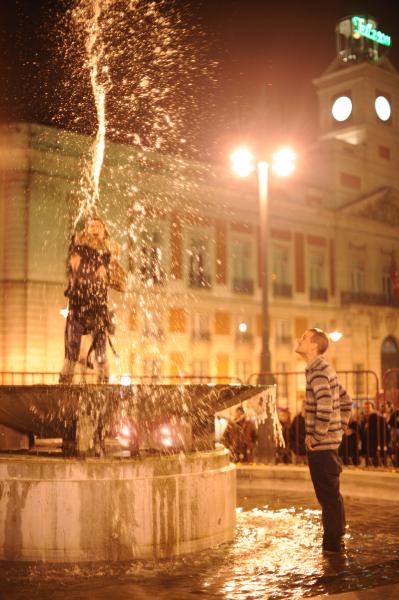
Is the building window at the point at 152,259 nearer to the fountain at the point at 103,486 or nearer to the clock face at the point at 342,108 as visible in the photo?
the clock face at the point at 342,108

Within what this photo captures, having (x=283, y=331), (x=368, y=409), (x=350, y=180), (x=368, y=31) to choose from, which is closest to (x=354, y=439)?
(x=368, y=409)

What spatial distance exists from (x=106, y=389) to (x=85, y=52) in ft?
26.2

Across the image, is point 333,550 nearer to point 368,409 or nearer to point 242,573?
point 242,573

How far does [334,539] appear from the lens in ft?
18.2

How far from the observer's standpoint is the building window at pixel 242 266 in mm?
34781

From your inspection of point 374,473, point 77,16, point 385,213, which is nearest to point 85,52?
point 77,16

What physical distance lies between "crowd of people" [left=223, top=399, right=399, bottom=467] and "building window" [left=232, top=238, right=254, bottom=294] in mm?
23433

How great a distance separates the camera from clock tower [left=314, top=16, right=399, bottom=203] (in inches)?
1697

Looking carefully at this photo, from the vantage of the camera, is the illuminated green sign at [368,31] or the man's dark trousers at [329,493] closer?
the man's dark trousers at [329,493]

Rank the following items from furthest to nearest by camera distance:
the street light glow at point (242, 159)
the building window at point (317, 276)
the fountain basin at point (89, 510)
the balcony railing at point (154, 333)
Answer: the building window at point (317, 276) → the balcony railing at point (154, 333) → the street light glow at point (242, 159) → the fountain basin at point (89, 510)

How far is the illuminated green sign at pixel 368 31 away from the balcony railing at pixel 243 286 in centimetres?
1797

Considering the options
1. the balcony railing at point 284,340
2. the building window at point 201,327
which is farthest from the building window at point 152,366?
the balcony railing at point 284,340

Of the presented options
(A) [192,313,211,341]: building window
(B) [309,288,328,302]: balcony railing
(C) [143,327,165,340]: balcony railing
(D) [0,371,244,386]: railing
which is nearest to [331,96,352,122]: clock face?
(B) [309,288,328,302]: balcony railing

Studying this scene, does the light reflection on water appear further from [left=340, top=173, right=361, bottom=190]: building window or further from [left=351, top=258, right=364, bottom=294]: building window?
[left=340, top=173, right=361, bottom=190]: building window
